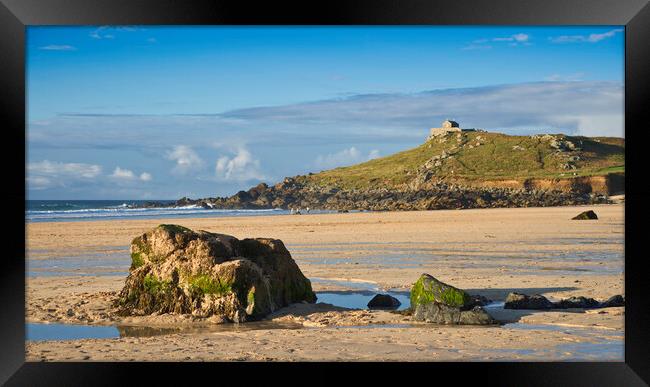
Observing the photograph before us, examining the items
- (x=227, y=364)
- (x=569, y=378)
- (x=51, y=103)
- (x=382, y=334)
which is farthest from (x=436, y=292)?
(x=51, y=103)

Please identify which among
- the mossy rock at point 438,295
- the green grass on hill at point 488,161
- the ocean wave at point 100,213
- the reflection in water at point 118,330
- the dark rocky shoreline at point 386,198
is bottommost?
the reflection in water at point 118,330

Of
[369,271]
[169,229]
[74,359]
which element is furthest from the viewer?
[369,271]

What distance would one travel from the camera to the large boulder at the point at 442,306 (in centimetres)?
942

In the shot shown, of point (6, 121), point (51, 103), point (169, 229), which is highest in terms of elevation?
point (51, 103)

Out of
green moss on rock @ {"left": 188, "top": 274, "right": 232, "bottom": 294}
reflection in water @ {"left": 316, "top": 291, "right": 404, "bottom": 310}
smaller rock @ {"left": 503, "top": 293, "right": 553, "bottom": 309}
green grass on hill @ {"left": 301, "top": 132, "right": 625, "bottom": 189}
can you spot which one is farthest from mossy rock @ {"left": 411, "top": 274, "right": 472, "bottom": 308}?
green grass on hill @ {"left": 301, "top": 132, "right": 625, "bottom": 189}

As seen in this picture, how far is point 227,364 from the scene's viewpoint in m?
7.05

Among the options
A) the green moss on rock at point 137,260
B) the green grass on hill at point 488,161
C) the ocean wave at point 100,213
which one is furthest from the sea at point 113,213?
the green moss on rock at point 137,260

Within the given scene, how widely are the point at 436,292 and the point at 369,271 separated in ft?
16.9

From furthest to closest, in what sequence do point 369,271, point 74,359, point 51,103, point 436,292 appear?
point 51,103 < point 369,271 < point 436,292 < point 74,359

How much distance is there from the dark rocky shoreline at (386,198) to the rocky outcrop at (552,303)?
3620cm

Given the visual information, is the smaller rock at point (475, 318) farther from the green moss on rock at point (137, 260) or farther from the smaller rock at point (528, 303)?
the green moss on rock at point (137, 260)

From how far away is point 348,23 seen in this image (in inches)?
277

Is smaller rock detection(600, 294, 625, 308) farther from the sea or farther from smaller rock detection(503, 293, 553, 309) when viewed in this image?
the sea

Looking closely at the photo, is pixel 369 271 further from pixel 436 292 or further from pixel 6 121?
pixel 6 121
